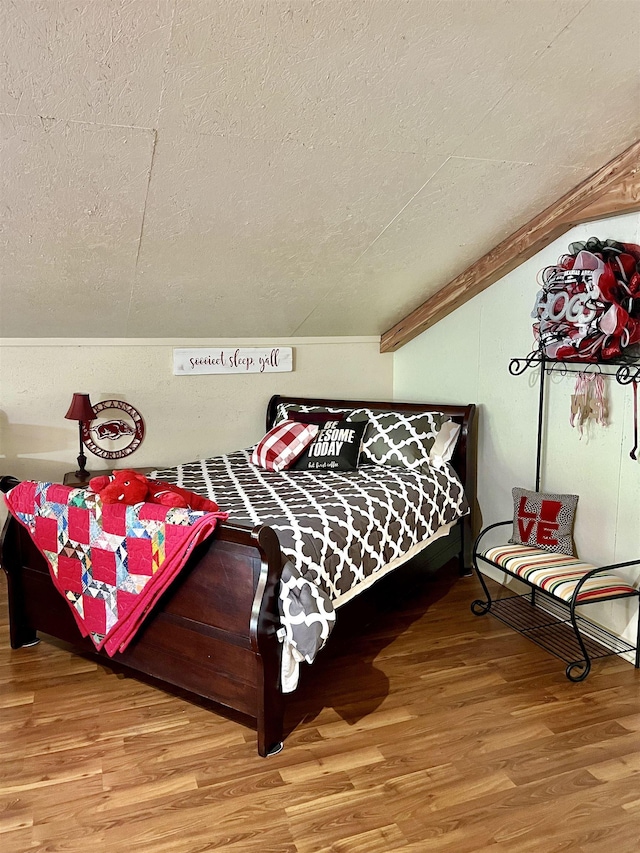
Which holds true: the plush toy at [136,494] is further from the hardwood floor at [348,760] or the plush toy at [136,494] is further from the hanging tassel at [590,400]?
the hanging tassel at [590,400]

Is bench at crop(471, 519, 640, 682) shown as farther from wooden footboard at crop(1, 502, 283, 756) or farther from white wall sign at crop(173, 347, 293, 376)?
white wall sign at crop(173, 347, 293, 376)

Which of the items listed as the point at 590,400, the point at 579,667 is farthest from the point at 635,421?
the point at 579,667

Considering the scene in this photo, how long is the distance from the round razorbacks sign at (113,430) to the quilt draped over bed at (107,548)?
4.24ft

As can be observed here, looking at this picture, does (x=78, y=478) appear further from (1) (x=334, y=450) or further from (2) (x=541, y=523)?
(2) (x=541, y=523)

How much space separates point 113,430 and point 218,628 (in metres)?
2.07

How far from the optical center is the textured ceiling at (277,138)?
210cm

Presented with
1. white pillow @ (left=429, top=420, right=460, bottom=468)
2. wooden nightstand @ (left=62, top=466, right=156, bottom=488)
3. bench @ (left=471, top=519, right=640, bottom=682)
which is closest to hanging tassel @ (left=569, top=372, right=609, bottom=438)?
bench @ (left=471, top=519, right=640, bottom=682)

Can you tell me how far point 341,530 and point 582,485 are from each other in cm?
123

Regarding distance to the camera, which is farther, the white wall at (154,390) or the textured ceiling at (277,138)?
the white wall at (154,390)

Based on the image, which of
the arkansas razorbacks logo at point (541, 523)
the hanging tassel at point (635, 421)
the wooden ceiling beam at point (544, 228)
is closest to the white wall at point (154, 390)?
the wooden ceiling beam at point (544, 228)

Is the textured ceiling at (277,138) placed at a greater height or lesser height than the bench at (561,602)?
greater

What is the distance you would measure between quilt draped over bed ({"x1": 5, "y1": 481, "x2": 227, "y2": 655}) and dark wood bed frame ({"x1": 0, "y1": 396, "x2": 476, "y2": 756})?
0.22ft

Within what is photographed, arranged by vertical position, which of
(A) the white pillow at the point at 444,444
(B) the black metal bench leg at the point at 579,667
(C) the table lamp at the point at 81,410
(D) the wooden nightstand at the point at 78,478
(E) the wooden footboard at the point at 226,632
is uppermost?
(C) the table lamp at the point at 81,410

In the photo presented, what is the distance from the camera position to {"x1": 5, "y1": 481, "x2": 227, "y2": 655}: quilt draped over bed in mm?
2479
